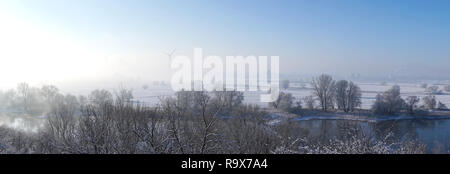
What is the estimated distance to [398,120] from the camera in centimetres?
2905

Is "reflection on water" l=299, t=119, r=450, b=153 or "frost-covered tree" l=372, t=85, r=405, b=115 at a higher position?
"frost-covered tree" l=372, t=85, r=405, b=115

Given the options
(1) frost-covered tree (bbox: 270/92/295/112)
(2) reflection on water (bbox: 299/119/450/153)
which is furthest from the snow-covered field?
(2) reflection on water (bbox: 299/119/450/153)

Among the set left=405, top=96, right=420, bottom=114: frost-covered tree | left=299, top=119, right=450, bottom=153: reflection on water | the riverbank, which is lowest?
left=299, top=119, right=450, bottom=153: reflection on water

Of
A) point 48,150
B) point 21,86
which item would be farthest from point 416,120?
point 21,86

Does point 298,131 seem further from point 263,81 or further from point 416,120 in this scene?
point 263,81

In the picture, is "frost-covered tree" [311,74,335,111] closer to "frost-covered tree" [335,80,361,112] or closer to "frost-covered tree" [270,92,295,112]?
"frost-covered tree" [335,80,361,112]

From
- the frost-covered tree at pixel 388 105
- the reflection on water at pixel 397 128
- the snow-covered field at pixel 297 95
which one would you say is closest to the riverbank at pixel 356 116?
the frost-covered tree at pixel 388 105

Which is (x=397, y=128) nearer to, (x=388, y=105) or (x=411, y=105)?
(x=388, y=105)

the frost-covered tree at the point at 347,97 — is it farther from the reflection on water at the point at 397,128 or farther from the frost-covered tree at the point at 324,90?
the reflection on water at the point at 397,128

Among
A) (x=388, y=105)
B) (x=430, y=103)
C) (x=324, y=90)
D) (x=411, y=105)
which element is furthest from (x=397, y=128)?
(x=430, y=103)

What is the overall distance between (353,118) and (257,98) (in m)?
14.0

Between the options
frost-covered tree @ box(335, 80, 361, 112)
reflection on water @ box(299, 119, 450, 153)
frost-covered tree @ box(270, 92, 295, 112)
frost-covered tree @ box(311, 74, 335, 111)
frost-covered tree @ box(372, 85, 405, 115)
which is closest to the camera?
reflection on water @ box(299, 119, 450, 153)
